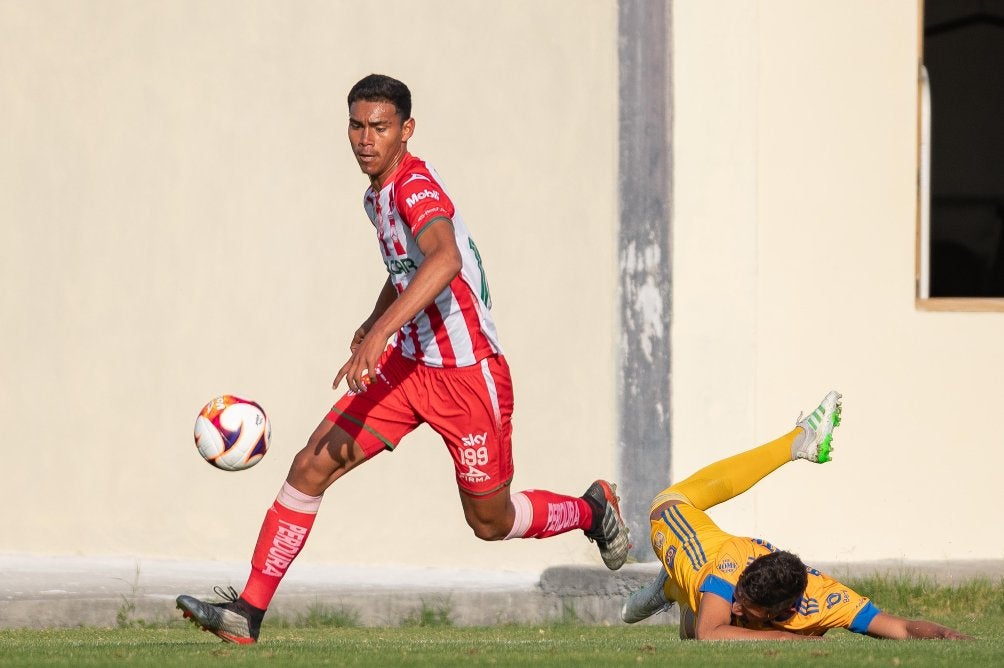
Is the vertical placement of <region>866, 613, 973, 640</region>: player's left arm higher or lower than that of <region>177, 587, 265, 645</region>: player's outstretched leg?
lower

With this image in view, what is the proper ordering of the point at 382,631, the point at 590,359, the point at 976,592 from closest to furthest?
the point at 382,631
the point at 976,592
the point at 590,359

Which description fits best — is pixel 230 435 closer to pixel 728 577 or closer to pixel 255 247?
pixel 728 577

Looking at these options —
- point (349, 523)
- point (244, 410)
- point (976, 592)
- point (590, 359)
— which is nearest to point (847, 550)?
point (976, 592)

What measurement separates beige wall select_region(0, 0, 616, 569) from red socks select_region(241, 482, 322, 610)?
338 centimetres

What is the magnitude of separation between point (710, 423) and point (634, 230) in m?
1.22

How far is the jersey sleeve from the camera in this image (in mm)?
6203

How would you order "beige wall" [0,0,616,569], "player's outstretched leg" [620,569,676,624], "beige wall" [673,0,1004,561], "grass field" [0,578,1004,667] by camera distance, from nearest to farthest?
"grass field" [0,578,1004,667] → "player's outstretched leg" [620,569,676,624] → "beige wall" [673,0,1004,561] → "beige wall" [0,0,616,569]

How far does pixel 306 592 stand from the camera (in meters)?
8.77

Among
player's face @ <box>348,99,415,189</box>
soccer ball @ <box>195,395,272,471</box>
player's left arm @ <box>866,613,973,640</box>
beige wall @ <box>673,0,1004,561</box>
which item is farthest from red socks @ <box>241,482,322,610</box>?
beige wall @ <box>673,0,1004,561</box>

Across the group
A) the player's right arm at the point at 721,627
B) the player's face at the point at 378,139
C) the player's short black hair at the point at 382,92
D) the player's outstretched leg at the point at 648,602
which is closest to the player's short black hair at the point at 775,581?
the player's right arm at the point at 721,627

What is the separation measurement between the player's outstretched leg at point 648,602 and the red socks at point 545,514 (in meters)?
0.58

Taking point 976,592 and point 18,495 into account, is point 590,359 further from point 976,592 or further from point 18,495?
point 18,495

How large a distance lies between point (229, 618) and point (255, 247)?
4068mm

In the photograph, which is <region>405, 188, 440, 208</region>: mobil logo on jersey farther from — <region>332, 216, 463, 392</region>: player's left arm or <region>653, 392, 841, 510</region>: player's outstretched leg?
<region>653, 392, 841, 510</region>: player's outstretched leg
